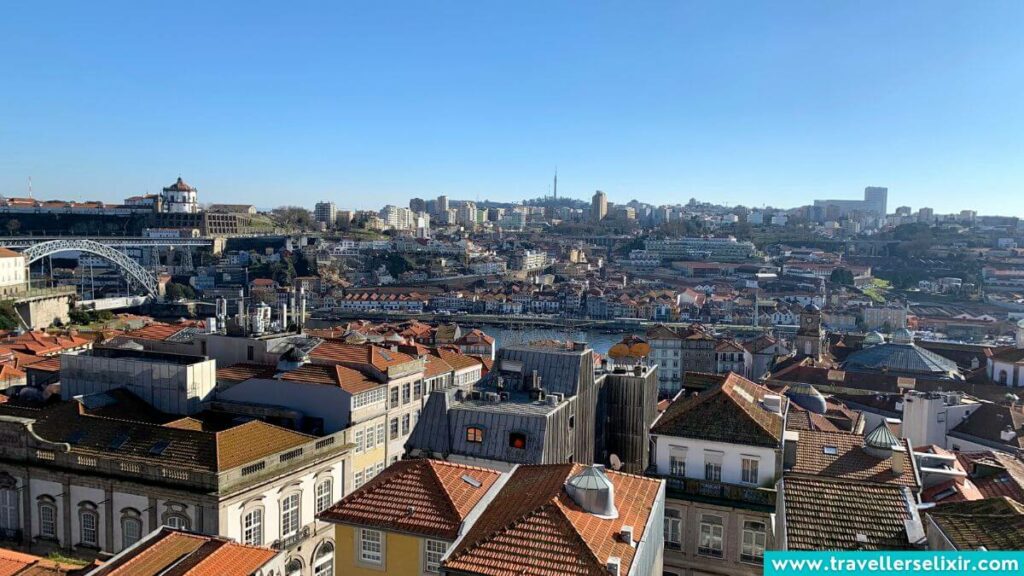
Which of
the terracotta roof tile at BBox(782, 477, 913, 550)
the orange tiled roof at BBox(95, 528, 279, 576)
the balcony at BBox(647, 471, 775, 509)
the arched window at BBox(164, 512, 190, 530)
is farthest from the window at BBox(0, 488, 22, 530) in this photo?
the terracotta roof tile at BBox(782, 477, 913, 550)

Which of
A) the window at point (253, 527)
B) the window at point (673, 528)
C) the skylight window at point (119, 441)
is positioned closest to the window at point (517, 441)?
the window at point (673, 528)

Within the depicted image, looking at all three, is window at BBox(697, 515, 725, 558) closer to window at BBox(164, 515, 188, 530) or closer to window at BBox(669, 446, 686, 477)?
window at BBox(669, 446, 686, 477)

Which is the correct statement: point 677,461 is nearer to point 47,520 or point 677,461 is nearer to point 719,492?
point 719,492

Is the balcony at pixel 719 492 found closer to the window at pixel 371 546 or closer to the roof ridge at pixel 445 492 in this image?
the roof ridge at pixel 445 492

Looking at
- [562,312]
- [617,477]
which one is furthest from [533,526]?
[562,312]

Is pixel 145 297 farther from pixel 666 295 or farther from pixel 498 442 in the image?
pixel 498 442

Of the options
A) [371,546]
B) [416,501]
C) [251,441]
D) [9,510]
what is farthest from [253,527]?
[416,501]
